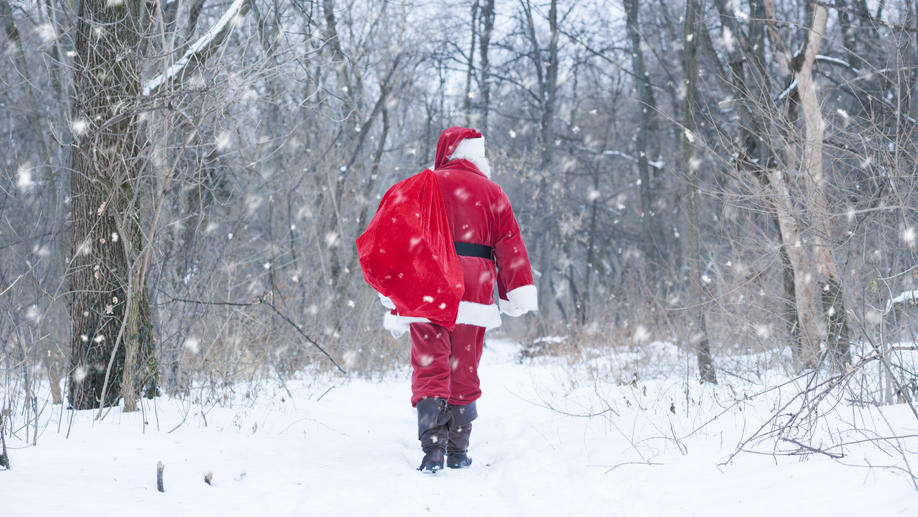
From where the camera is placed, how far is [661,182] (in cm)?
1519

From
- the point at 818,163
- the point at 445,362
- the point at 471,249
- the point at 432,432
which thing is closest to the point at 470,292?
the point at 471,249

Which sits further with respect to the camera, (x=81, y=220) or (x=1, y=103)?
(x=1, y=103)

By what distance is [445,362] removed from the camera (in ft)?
12.3

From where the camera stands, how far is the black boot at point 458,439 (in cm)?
387

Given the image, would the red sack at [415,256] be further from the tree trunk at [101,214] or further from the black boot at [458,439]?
the tree trunk at [101,214]

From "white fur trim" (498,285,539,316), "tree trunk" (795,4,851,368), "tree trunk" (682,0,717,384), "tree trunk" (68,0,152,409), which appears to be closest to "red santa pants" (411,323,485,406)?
"white fur trim" (498,285,539,316)

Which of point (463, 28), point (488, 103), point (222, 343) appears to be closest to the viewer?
point (222, 343)

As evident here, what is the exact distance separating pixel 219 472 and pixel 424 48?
38.1 feet

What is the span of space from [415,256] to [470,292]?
433 mm

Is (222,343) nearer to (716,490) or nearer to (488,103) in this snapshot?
(716,490)

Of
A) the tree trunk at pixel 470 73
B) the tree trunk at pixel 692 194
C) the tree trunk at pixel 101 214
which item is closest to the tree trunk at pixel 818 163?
the tree trunk at pixel 692 194

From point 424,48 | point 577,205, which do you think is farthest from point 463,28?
point 577,205

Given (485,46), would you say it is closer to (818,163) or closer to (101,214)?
(818,163)

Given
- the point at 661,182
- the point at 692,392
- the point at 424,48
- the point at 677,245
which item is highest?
the point at 424,48
